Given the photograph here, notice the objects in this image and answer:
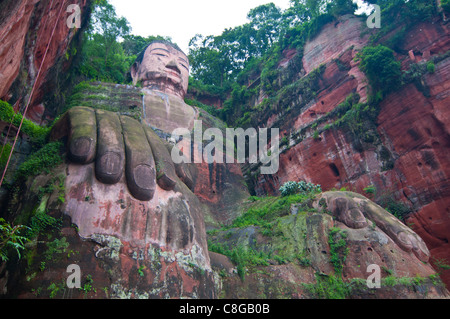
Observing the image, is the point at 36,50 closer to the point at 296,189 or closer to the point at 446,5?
the point at 296,189

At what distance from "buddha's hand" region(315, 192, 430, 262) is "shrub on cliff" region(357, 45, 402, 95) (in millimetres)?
6408

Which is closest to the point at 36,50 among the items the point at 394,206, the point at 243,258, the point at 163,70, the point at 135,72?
the point at 243,258

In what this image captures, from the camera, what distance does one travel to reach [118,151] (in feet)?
21.2

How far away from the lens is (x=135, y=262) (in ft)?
18.6

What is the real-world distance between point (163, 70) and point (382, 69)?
10509 mm

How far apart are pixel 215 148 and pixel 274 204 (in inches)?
204

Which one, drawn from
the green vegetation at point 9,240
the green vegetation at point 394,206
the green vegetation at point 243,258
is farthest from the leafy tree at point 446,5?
the green vegetation at point 9,240

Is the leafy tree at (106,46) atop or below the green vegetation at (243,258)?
atop

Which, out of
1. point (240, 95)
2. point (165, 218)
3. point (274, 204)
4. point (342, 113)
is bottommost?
point (165, 218)

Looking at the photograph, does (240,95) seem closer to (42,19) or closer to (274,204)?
(274,204)

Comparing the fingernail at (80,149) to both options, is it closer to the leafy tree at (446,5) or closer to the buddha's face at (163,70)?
the buddha's face at (163,70)

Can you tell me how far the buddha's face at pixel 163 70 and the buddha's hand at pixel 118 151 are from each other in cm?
1101

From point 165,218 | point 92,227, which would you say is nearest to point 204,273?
point 165,218

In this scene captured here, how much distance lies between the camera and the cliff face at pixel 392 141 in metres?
12.3
